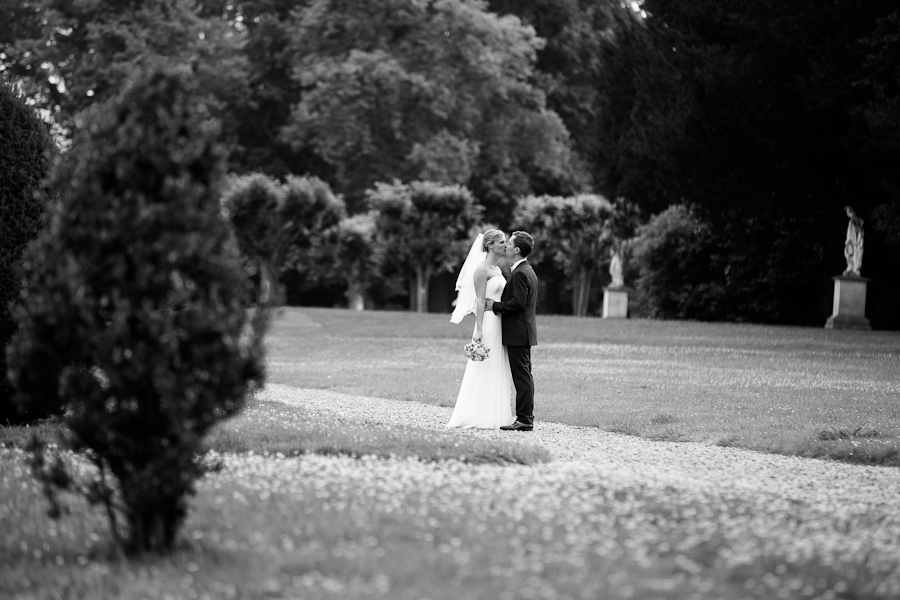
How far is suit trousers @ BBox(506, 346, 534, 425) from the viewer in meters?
12.1

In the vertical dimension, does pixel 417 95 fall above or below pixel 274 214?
above

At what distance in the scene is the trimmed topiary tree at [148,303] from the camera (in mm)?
5680

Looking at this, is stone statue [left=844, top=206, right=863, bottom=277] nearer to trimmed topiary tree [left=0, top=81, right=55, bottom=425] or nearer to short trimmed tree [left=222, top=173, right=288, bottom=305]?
short trimmed tree [left=222, top=173, right=288, bottom=305]

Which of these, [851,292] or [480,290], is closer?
[480,290]

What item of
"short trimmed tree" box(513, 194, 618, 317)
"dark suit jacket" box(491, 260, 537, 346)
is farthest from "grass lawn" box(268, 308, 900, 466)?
"short trimmed tree" box(513, 194, 618, 317)

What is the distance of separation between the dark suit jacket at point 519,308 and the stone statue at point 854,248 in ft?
60.7

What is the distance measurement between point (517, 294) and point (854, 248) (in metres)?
19.2

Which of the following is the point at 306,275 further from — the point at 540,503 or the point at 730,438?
the point at 540,503

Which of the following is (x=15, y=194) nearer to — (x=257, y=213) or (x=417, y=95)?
(x=257, y=213)

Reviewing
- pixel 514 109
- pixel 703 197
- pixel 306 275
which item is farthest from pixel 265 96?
pixel 703 197

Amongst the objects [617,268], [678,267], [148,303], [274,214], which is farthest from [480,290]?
[274,214]

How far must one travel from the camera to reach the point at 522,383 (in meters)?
12.1

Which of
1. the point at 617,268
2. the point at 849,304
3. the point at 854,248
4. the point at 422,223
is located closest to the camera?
the point at 854,248

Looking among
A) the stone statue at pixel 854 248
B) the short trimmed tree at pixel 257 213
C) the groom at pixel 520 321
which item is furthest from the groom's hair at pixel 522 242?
the short trimmed tree at pixel 257 213
